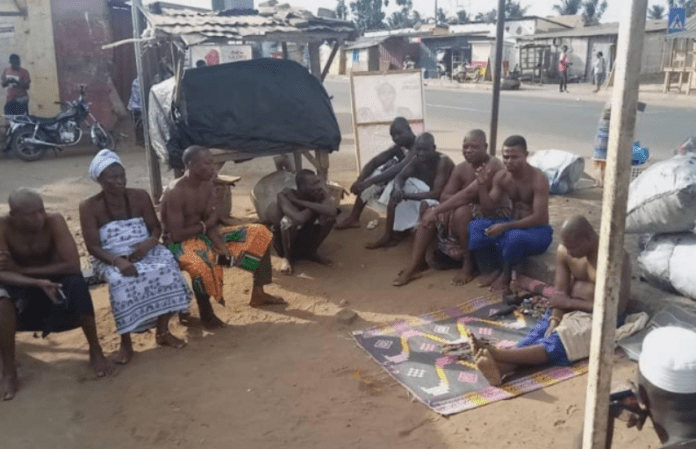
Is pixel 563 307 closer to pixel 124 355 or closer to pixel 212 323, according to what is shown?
pixel 212 323

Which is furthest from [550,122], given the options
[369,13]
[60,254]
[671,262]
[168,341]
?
[369,13]

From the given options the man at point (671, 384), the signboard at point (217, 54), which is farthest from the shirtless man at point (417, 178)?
the signboard at point (217, 54)

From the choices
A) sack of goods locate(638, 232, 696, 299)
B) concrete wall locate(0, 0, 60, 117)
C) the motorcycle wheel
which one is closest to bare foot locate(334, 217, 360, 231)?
sack of goods locate(638, 232, 696, 299)

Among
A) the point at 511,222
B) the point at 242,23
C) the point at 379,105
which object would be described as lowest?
the point at 511,222

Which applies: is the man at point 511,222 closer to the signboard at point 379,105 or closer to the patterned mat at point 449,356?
the patterned mat at point 449,356

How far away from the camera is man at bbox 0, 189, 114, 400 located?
3.82 meters

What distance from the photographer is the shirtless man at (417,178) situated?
609 centimetres

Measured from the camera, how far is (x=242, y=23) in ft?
23.1

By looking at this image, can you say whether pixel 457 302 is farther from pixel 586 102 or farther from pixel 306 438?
pixel 586 102

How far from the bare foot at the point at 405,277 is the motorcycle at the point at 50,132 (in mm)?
9009

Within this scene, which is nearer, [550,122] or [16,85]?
[16,85]

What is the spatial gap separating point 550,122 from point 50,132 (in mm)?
10483

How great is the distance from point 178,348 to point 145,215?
96cm

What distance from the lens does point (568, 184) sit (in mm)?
7410
